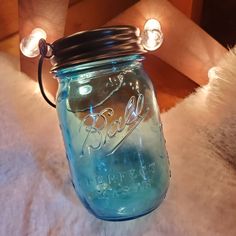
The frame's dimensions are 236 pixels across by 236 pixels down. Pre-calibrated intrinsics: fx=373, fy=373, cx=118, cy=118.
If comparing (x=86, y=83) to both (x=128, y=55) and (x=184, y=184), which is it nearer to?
(x=128, y=55)

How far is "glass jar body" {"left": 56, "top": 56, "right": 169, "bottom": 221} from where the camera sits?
41 cm

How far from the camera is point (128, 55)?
1.29 feet

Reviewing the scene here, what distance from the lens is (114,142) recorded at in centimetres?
42

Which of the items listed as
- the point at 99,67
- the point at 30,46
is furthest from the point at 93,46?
the point at 30,46

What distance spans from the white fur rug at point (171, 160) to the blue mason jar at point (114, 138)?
21mm

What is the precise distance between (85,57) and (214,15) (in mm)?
335

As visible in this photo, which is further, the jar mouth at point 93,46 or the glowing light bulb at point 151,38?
the glowing light bulb at point 151,38

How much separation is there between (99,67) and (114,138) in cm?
8

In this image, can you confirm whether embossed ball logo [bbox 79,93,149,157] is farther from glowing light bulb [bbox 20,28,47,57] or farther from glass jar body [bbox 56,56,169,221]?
glowing light bulb [bbox 20,28,47,57]

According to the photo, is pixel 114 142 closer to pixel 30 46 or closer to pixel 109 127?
pixel 109 127

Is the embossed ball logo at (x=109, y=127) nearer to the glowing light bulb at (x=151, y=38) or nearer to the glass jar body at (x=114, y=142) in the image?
the glass jar body at (x=114, y=142)

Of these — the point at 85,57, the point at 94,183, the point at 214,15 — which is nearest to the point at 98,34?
the point at 85,57

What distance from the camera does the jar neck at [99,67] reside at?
0.39 m

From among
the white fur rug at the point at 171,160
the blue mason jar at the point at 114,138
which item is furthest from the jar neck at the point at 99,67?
the white fur rug at the point at 171,160
